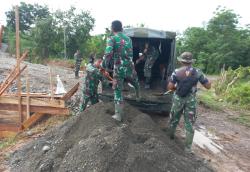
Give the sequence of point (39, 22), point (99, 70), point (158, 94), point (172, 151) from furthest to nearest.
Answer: point (39, 22) → point (158, 94) → point (99, 70) → point (172, 151)

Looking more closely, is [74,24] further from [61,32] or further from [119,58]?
[119,58]

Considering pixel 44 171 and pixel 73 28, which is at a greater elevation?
pixel 73 28

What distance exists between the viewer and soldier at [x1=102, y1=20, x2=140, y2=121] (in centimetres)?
660

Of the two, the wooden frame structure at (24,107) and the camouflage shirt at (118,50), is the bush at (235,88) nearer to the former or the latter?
the wooden frame structure at (24,107)

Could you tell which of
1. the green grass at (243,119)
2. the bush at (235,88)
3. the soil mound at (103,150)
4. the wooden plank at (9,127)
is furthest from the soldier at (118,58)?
the bush at (235,88)

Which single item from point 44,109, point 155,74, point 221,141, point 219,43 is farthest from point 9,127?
point 219,43

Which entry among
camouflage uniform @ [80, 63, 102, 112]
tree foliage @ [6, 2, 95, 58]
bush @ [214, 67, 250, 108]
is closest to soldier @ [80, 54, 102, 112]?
camouflage uniform @ [80, 63, 102, 112]

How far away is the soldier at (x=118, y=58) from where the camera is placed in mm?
6598

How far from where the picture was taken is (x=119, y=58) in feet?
22.3

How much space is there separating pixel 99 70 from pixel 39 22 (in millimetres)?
31019

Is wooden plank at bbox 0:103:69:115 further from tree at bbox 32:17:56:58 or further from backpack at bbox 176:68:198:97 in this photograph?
tree at bbox 32:17:56:58

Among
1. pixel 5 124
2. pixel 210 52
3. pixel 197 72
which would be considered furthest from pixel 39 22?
pixel 197 72

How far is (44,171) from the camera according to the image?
537 centimetres

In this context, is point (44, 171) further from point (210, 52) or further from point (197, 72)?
point (210, 52)
